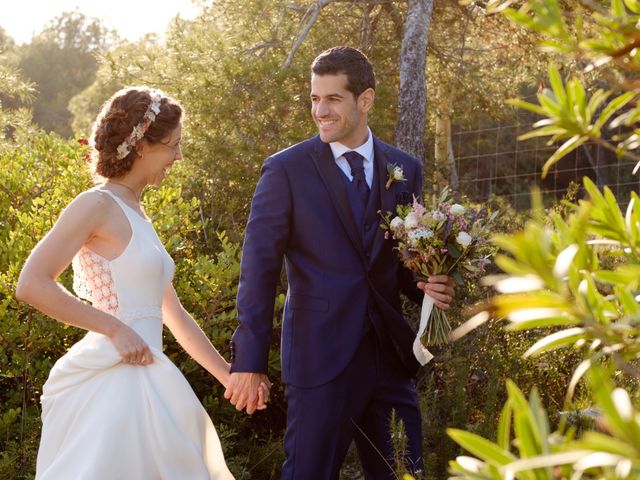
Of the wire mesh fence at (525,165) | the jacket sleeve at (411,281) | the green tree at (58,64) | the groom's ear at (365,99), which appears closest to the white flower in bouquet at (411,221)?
the jacket sleeve at (411,281)

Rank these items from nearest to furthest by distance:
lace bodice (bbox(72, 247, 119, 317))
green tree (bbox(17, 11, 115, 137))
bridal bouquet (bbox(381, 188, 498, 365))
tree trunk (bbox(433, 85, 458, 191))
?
lace bodice (bbox(72, 247, 119, 317))
bridal bouquet (bbox(381, 188, 498, 365))
tree trunk (bbox(433, 85, 458, 191))
green tree (bbox(17, 11, 115, 137))

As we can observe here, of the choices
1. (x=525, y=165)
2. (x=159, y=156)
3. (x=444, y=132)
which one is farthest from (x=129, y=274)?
(x=525, y=165)

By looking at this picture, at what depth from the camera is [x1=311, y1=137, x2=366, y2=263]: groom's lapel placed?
3654 millimetres

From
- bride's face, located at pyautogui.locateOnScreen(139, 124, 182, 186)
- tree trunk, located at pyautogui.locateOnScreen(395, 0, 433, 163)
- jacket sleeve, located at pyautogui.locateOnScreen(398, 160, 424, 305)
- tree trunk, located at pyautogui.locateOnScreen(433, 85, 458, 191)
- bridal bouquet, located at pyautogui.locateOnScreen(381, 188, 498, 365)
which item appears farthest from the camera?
tree trunk, located at pyautogui.locateOnScreen(433, 85, 458, 191)

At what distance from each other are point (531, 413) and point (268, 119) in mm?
7791

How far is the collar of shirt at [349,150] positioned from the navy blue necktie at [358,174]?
0.01 metres

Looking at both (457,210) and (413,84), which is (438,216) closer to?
(457,210)

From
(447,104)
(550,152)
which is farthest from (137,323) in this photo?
(550,152)

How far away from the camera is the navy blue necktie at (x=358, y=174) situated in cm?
376

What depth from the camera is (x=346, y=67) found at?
12.4 ft

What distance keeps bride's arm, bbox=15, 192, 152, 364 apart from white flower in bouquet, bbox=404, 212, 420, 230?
0.98 m

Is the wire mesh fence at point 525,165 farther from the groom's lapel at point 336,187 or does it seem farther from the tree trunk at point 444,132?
the groom's lapel at point 336,187

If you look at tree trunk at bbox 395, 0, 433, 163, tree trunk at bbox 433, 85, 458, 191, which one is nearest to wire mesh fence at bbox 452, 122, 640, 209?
tree trunk at bbox 433, 85, 458, 191

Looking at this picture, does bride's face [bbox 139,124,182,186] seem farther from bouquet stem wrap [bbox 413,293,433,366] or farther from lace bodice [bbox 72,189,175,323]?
bouquet stem wrap [bbox 413,293,433,366]
